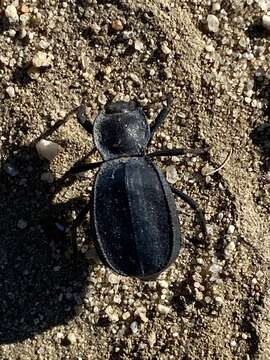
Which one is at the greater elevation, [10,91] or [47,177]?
[10,91]

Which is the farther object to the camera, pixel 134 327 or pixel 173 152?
pixel 134 327

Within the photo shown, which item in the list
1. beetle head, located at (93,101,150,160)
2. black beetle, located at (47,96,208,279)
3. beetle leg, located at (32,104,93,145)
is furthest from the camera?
beetle leg, located at (32,104,93,145)

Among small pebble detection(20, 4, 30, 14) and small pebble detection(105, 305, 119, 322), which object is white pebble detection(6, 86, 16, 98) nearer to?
small pebble detection(20, 4, 30, 14)

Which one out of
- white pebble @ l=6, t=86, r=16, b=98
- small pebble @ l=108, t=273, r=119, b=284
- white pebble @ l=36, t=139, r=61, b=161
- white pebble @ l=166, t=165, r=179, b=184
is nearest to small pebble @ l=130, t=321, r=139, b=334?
small pebble @ l=108, t=273, r=119, b=284

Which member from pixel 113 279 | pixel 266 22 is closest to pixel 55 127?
pixel 113 279

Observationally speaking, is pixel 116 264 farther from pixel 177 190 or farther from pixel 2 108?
pixel 2 108

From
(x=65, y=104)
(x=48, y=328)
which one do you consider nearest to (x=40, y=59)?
(x=65, y=104)

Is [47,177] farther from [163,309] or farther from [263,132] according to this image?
[263,132]
